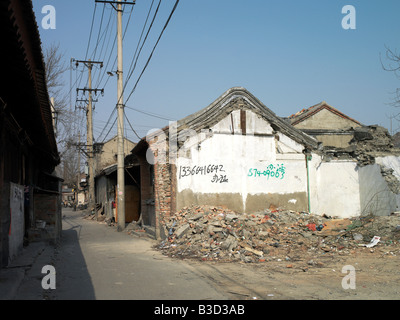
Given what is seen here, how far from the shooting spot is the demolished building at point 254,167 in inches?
543

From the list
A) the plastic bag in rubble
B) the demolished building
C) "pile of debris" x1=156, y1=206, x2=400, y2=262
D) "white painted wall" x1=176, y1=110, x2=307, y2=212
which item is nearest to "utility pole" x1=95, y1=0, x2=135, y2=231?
the demolished building

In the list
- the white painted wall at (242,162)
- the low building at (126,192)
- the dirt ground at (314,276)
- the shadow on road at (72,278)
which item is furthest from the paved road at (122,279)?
the low building at (126,192)

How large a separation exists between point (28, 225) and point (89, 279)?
261 inches

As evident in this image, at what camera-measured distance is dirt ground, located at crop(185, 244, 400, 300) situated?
6.45m

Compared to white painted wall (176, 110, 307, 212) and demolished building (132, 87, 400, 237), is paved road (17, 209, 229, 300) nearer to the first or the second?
demolished building (132, 87, 400, 237)

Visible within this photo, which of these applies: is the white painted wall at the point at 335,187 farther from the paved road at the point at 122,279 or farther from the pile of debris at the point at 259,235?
the paved road at the point at 122,279

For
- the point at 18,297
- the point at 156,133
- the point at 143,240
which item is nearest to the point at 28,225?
the point at 143,240

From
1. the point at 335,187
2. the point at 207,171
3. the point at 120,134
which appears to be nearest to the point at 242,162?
the point at 207,171

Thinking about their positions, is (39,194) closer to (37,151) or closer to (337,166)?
(37,151)

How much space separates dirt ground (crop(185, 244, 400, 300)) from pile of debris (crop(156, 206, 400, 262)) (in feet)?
1.77

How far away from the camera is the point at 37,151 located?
14906mm

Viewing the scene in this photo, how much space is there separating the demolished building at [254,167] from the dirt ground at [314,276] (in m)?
4.37

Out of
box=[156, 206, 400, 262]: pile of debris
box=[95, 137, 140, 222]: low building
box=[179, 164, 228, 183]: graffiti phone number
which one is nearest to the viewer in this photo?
box=[156, 206, 400, 262]: pile of debris

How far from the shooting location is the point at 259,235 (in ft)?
37.7
